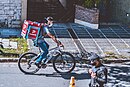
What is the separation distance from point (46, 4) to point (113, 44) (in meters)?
4.84

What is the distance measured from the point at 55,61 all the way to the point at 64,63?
1.09 ft

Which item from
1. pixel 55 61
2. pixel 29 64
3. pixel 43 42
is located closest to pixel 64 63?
pixel 55 61

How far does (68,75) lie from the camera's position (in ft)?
38.6

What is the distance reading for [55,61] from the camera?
38.5 feet

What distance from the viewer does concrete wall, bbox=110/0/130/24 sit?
18.6 m

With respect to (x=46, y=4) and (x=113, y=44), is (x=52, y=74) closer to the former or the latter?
(x=113, y=44)

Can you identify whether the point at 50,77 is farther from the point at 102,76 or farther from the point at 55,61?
the point at 102,76

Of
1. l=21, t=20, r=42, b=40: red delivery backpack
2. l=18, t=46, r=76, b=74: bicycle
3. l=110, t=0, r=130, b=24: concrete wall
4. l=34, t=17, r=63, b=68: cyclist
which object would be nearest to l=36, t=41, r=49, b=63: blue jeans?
l=34, t=17, r=63, b=68: cyclist

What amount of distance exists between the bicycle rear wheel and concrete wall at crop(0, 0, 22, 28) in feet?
18.4

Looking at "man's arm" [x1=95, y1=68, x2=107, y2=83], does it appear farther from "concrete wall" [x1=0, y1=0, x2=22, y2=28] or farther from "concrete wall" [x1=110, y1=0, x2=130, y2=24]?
"concrete wall" [x1=110, y1=0, x2=130, y2=24]

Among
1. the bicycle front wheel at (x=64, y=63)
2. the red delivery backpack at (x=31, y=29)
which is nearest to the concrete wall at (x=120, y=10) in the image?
the bicycle front wheel at (x=64, y=63)

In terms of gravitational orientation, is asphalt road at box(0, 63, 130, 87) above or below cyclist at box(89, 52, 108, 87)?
below

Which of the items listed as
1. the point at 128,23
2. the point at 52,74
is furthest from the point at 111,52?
the point at 128,23

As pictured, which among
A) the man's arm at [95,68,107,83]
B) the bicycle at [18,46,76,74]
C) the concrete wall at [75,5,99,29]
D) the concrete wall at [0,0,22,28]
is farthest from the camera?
the concrete wall at [75,5,99,29]
